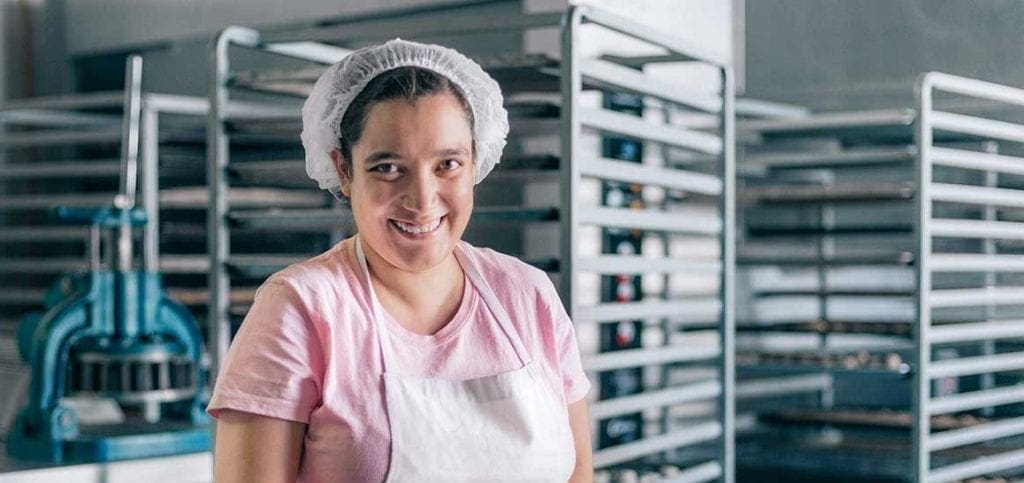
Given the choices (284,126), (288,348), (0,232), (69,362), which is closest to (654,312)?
(284,126)

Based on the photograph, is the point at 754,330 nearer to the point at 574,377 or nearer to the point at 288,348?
the point at 574,377

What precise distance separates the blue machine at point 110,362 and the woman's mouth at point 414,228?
4.06 feet

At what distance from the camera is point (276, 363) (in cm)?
133

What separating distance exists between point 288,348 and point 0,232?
140 inches

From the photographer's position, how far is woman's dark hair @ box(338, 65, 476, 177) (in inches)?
54.5

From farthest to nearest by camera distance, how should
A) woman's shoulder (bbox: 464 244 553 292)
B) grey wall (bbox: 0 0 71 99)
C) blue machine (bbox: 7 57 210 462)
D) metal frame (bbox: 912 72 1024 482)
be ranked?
1. grey wall (bbox: 0 0 71 99)
2. metal frame (bbox: 912 72 1024 482)
3. blue machine (bbox: 7 57 210 462)
4. woman's shoulder (bbox: 464 244 553 292)

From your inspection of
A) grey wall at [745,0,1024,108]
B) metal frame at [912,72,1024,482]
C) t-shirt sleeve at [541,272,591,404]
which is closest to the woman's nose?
t-shirt sleeve at [541,272,591,404]

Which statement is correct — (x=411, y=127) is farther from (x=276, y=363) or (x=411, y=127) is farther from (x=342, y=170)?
(x=276, y=363)

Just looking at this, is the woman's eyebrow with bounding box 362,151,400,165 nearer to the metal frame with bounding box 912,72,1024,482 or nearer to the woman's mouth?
the woman's mouth

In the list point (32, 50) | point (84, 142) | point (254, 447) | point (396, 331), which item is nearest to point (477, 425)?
point (396, 331)

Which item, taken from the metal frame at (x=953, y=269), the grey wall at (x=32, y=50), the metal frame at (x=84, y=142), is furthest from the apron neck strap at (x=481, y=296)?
the grey wall at (x=32, y=50)

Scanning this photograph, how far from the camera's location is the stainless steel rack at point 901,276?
10.3ft

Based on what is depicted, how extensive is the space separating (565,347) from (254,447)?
40 cm

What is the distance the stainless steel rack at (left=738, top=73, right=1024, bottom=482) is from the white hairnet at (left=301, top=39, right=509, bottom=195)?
1.80 m
